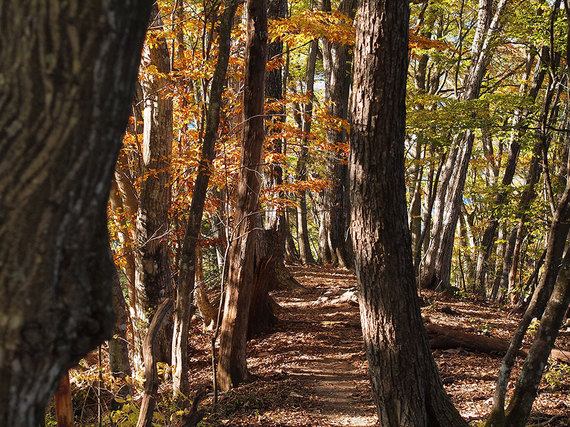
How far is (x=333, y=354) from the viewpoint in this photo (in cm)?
818

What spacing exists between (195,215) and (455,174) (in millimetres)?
7890

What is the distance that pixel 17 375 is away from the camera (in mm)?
1347

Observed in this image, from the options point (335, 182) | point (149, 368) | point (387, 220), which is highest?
point (335, 182)

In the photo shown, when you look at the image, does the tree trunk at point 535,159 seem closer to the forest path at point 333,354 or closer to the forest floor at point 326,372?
the forest floor at point 326,372

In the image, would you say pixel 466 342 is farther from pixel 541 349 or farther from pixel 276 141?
pixel 276 141

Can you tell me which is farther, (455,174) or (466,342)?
(455,174)

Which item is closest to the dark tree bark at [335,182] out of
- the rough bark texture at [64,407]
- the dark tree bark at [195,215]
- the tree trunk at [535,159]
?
the tree trunk at [535,159]

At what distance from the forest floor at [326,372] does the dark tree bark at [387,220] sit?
146 centimetres

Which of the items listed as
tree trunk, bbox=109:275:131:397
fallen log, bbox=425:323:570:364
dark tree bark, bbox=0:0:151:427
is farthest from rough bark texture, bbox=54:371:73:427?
fallen log, bbox=425:323:570:364

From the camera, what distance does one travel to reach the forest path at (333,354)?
6.29 metres

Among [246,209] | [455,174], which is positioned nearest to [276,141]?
[246,209]

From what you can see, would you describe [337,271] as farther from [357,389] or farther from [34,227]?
[34,227]

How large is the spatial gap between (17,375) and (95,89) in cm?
84

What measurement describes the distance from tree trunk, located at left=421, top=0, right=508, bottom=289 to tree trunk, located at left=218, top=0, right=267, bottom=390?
5915mm
